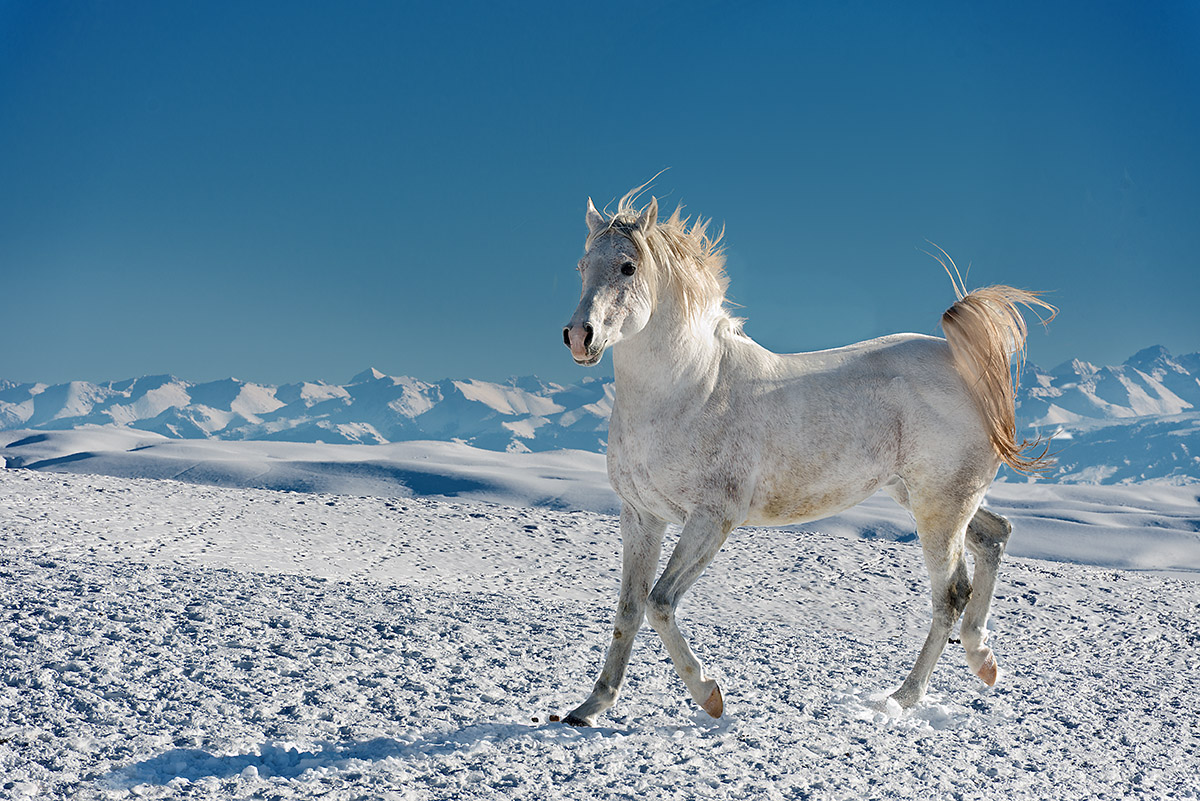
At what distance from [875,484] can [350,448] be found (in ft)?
104

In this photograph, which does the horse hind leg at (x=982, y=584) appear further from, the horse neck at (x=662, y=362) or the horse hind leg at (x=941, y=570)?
the horse neck at (x=662, y=362)

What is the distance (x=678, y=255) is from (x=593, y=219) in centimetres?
45

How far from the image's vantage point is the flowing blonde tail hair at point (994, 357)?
179 inches

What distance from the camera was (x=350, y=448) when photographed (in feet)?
111

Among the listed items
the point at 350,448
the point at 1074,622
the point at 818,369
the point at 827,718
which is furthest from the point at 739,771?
the point at 350,448

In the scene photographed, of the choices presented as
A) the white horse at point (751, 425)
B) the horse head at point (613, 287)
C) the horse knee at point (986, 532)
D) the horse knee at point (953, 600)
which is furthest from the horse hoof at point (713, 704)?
the horse knee at point (986, 532)

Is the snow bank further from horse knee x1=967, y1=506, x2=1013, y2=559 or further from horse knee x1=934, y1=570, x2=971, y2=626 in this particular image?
horse knee x1=934, y1=570, x2=971, y2=626

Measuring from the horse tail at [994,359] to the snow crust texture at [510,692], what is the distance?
1.54 metres

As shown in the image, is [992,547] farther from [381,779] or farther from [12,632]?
[12,632]

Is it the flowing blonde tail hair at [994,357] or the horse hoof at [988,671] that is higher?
the flowing blonde tail hair at [994,357]

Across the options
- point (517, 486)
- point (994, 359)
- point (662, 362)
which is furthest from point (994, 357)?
point (517, 486)

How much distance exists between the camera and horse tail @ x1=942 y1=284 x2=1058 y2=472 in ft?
14.9

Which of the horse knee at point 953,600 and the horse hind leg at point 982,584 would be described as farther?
the horse hind leg at point 982,584

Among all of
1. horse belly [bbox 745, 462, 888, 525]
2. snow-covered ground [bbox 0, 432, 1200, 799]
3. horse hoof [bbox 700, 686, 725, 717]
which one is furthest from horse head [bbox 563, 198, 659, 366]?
snow-covered ground [bbox 0, 432, 1200, 799]
